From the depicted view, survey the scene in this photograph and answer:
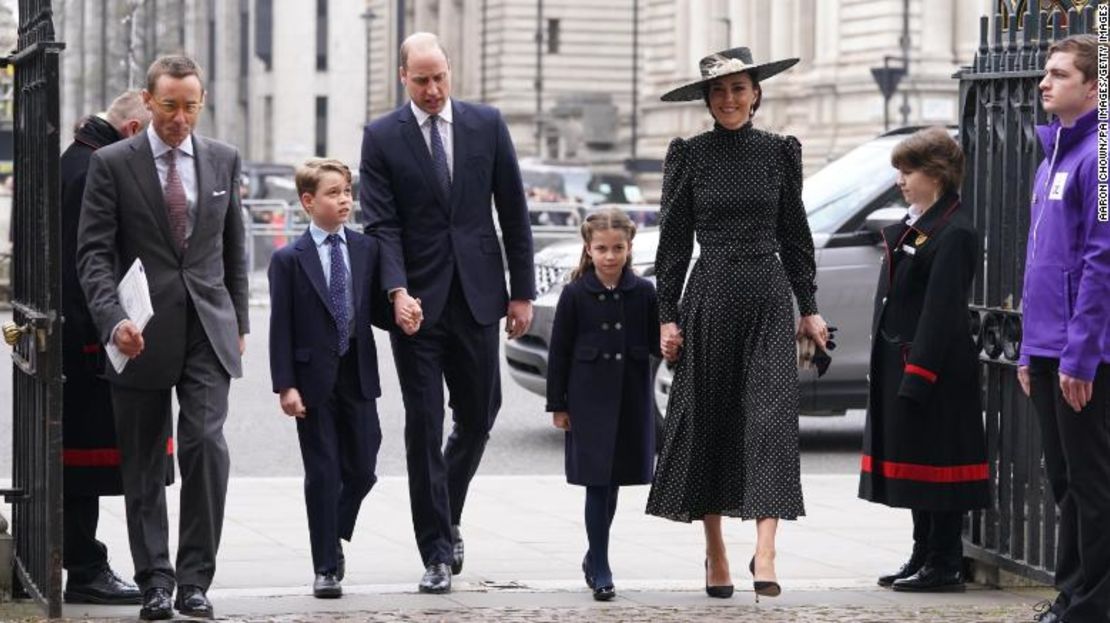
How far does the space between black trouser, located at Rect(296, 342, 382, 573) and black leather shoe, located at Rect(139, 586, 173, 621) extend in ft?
2.33

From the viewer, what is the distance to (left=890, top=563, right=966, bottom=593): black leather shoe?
8.73 m

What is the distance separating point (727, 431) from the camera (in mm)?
8477

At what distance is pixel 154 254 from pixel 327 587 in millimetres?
1271

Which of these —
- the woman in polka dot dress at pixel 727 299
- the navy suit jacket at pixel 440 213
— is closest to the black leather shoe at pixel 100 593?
the navy suit jacket at pixel 440 213

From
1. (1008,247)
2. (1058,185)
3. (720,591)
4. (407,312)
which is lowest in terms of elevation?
(720,591)

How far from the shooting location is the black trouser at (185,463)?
7.98m

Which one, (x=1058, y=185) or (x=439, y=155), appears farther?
(x=439, y=155)

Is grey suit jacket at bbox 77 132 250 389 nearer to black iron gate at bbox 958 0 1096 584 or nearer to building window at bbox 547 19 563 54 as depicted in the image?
black iron gate at bbox 958 0 1096 584

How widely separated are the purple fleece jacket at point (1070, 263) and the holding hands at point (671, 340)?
134 cm

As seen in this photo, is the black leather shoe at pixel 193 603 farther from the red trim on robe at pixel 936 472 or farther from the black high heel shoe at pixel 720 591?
the red trim on robe at pixel 936 472

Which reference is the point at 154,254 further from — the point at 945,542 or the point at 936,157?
the point at 945,542

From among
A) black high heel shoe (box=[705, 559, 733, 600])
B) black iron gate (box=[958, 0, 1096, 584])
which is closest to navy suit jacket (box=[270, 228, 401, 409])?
black high heel shoe (box=[705, 559, 733, 600])

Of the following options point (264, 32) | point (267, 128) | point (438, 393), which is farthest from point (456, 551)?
point (267, 128)

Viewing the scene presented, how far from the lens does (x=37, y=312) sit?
7.81 meters
